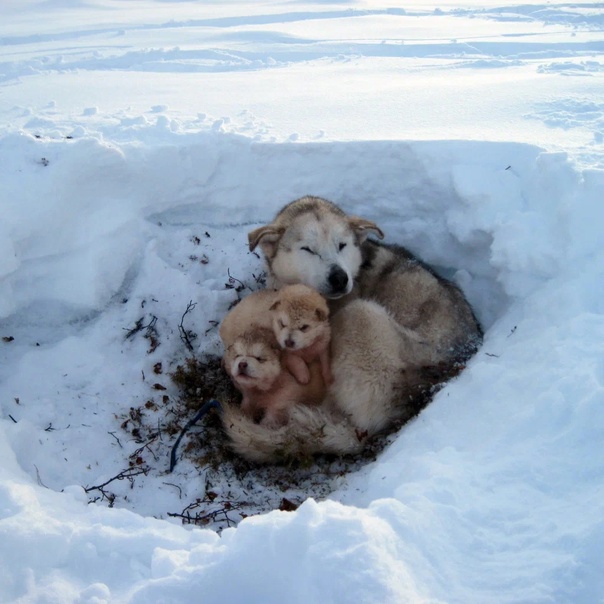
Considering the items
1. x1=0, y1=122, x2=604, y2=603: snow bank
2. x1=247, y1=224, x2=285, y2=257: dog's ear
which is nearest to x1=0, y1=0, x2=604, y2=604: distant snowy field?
x1=0, y1=122, x2=604, y2=603: snow bank

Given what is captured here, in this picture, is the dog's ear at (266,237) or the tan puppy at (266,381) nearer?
the tan puppy at (266,381)

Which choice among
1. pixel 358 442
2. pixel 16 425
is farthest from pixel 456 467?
pixel 16 425

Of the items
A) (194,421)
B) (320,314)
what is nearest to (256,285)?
(320,314)

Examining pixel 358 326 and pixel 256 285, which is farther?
pixel 256 285

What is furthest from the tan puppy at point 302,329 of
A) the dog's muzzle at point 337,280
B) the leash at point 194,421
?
the leash at point 194,421

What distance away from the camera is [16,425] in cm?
380

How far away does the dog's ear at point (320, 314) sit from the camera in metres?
4.17

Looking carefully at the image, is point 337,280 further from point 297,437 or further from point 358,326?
point 297,437

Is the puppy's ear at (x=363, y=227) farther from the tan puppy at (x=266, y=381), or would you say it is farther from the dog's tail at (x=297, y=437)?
the dog's tail at (x=297, y=437)

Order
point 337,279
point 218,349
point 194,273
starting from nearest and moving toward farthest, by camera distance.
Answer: point 337,279
point 218,349
point 194,273

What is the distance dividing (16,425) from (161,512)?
1.13 metres

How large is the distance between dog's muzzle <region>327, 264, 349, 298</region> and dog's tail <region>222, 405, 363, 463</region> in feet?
3.41

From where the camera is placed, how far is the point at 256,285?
18.9 ft

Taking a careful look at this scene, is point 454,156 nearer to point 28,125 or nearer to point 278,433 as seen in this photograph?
point 278,433
